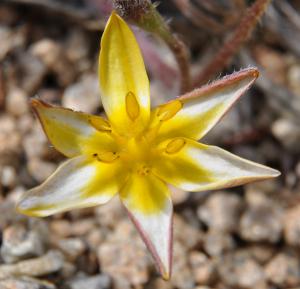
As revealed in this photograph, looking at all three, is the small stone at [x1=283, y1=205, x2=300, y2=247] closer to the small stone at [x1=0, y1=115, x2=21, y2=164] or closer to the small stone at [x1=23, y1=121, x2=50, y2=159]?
the small stone at [x1=23, y1=121, x2=50, y2=159]

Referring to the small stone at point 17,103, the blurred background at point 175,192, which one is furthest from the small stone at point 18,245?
the small stone at point 17,103

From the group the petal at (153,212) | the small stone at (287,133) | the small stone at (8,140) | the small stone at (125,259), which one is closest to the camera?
the petal at (153,212)

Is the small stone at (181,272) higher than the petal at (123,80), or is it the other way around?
the petal at (123,80)

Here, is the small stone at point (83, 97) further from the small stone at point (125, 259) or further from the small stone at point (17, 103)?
the small stone at point (125, 259)

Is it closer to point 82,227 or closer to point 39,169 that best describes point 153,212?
point 82,227

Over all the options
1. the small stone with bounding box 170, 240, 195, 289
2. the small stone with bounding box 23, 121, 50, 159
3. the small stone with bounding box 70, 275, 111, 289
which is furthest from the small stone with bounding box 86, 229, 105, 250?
the small stone with bounding box 23, 121, 50, 159

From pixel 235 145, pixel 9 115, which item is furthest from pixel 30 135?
pixel 235 145

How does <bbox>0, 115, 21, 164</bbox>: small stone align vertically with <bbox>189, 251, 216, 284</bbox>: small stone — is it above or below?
above
